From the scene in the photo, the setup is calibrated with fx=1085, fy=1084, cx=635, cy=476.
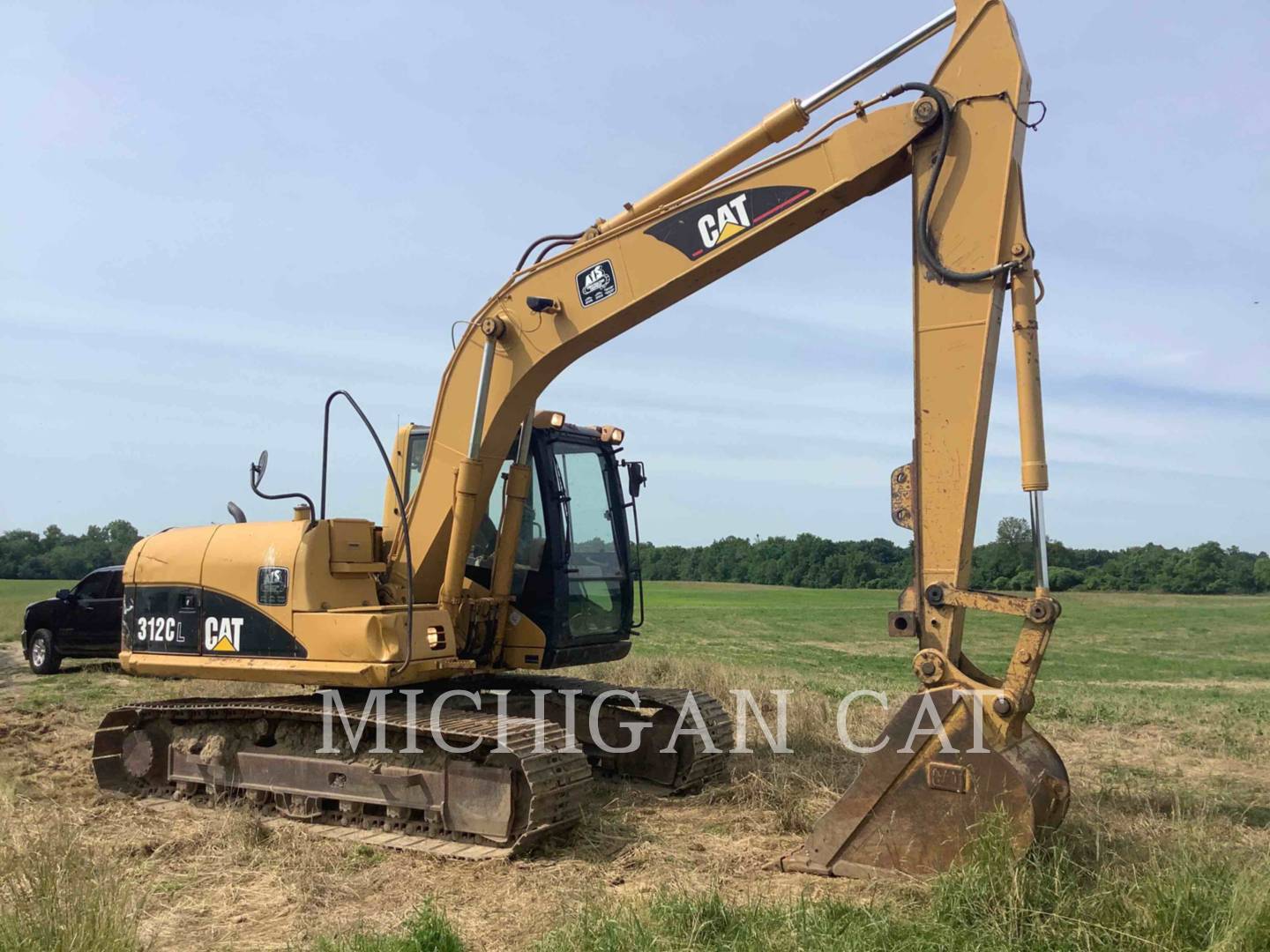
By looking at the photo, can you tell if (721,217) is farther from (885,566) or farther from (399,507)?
(885,566)

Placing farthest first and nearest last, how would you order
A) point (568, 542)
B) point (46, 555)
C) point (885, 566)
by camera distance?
point (885, 566)
point (46, 555)
point (568, 542)

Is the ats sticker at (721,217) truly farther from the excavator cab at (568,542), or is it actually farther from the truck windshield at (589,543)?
the truck windshield at (589,543)

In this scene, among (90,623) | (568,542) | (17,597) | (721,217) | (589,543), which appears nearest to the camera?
(721,217)

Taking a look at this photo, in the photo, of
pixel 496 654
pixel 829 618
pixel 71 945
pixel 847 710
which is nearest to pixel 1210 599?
pixel 829 618

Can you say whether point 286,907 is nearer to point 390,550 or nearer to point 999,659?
point 390,550

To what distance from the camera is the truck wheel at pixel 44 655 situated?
1752 cm

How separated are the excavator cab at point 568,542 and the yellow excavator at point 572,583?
22 mm

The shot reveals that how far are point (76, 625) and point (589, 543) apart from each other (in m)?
12.4

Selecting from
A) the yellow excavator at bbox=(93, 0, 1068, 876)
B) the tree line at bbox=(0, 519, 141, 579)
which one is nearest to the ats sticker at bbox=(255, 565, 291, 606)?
the yellow excavator at bbox=(93, 0, 1068, 876)

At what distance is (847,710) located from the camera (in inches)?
445

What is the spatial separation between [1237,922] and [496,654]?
17.5ft

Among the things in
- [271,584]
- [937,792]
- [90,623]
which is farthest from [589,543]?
[90,623]

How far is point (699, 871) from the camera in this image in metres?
6.14

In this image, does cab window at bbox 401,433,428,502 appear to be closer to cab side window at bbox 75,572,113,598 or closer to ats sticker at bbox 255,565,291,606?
ats sticker at bbox 255,565,291,606
